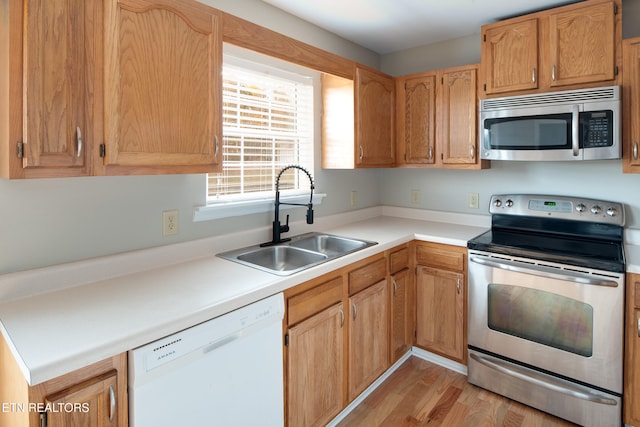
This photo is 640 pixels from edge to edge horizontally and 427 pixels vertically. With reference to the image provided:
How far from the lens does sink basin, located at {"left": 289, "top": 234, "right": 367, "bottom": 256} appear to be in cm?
233

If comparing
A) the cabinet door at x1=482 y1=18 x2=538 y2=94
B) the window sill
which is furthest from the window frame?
the cabinet door at x1=482 y1=18 x2=538 y2=94

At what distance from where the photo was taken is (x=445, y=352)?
8.41 ft

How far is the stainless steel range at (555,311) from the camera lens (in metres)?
1.91

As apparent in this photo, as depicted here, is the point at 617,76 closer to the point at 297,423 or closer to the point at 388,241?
the point at 388,241

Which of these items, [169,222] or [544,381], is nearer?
[169,222]

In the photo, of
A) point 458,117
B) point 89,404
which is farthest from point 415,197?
point 89,404

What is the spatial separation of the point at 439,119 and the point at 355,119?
0.67 m

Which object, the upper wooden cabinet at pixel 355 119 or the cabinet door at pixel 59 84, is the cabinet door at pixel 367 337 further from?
the cabinet door at pixel 59 84

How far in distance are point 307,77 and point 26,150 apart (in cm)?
182

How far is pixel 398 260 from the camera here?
97.0 inches

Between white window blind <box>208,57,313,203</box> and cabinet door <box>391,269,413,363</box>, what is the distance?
0.94 m

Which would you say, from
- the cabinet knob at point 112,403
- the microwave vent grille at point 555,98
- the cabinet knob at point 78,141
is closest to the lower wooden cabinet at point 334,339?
the cabinet knob at point 112,403

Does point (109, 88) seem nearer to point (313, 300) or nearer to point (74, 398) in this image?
point (74, 398)

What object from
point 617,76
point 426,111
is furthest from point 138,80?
point 617,76
